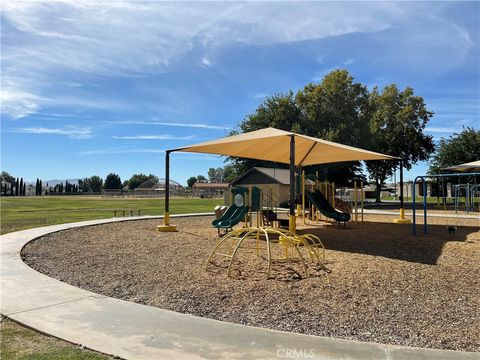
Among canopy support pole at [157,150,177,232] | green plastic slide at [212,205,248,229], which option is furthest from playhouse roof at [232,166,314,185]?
green plastic slide at [212,205,248,229]

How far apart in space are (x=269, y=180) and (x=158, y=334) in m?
37.6

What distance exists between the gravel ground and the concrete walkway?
0.40m

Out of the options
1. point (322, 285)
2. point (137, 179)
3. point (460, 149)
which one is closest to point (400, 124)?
point (460, 149)

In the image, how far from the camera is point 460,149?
136 feet

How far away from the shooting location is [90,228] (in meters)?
15.6

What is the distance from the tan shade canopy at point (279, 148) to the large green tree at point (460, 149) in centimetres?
2778

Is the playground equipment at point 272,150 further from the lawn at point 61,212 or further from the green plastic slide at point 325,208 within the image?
the lawn at point 61,212

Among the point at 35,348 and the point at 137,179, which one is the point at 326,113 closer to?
the point at 35,348

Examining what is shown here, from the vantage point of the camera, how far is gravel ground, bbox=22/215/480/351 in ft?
16.2

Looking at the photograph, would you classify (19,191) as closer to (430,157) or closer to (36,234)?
(430,157)

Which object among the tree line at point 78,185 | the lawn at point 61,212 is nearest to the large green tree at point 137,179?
the tree line at point 78,185

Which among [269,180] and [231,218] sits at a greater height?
[269,180]

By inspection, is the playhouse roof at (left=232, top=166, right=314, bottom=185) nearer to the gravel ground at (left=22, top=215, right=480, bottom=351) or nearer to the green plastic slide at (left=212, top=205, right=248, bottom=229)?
the green plastic slide at (left=212, top=205, right=248, bottom=229)

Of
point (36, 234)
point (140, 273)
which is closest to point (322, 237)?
point (140, 273)
